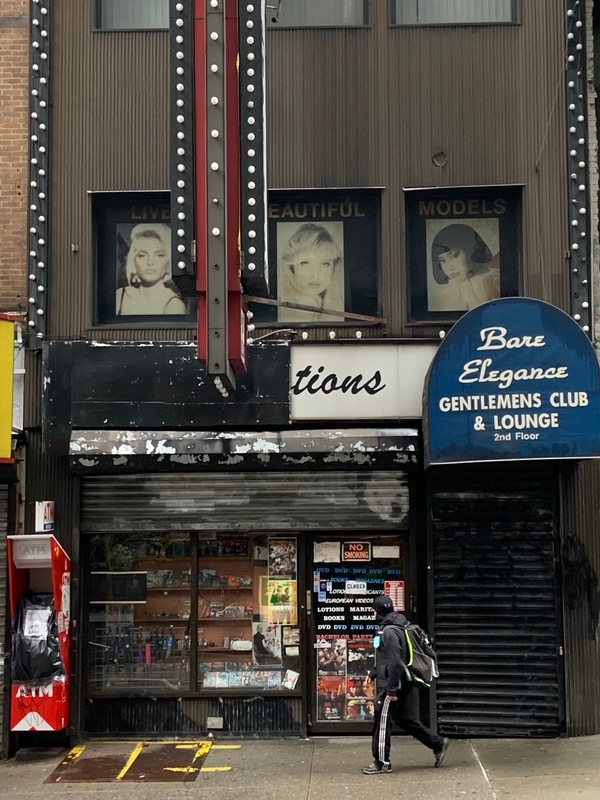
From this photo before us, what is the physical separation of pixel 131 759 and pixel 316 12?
313 inches

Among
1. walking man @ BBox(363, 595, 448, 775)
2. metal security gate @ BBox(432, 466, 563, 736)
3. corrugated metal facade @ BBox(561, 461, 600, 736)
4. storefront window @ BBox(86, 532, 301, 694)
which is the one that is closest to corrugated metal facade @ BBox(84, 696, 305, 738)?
storefront window @ BBox(86, 532, 301, 694)

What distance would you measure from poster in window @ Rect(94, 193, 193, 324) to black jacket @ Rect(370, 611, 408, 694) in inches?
155

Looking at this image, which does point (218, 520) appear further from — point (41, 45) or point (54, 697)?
point (41, 45)

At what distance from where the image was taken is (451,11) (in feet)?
36.1

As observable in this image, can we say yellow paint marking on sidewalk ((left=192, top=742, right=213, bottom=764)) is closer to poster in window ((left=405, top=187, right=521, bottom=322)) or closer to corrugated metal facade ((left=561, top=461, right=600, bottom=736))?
corrugated metal facade ((left=561, top=461, right=600, bottom=736))

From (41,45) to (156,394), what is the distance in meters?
3.92

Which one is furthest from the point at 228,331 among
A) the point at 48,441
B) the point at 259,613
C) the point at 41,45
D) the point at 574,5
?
the point at 574,5

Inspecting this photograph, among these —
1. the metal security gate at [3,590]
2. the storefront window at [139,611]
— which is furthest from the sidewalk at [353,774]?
the storefront window at [139,611]

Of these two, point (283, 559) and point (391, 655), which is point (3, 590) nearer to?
point (283, 559)

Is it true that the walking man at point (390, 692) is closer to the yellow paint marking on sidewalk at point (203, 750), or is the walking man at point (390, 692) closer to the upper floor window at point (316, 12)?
the yellow paint marking on sidewalk at point (203, 750)

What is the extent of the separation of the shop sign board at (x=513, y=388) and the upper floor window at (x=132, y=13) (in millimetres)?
4864

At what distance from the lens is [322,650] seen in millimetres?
10719

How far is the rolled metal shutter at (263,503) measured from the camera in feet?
34.9

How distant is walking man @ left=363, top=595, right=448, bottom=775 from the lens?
9.10 m
